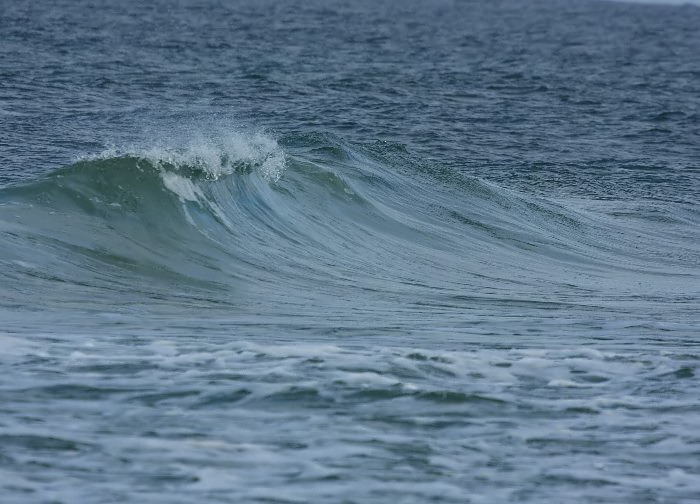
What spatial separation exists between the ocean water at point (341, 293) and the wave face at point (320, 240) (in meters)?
0.06

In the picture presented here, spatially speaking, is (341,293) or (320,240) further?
(320,240)

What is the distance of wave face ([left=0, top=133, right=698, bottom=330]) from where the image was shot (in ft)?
36.2

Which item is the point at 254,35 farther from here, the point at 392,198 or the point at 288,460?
the point at 288,460

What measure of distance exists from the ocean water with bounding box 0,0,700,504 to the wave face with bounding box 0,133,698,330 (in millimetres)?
56

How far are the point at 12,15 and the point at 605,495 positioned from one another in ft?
153

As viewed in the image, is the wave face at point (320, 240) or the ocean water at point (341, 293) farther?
the wave face at point (320, 240)

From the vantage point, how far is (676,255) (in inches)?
619

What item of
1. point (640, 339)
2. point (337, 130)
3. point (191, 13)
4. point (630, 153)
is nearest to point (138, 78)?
point (337, 130)

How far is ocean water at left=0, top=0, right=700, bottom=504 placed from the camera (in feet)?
20.6

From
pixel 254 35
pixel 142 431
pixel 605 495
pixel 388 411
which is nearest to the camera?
pixel 605 495

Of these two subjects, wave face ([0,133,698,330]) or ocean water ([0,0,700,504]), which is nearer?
ocean water ([0,0,700,504])

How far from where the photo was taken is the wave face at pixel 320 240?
11023 millimetres

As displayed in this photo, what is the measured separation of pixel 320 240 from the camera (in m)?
14.7

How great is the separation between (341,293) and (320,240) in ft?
9.78
